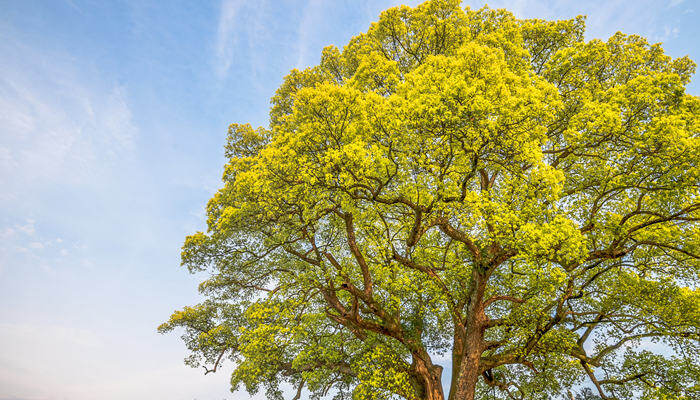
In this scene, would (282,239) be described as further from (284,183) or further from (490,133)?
(490,133)

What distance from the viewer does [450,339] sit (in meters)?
18.8

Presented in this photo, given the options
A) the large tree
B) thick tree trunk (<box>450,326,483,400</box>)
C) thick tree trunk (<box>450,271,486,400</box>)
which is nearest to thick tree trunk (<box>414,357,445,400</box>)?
the large tree

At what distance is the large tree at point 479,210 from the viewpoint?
10414 mm

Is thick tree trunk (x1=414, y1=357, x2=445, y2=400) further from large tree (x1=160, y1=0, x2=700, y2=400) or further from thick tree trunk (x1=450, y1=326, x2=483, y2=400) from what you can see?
thick tree trunk (x1=450, y1=326, x2=483, y2=400)

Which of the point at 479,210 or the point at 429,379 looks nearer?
the point at 479,210

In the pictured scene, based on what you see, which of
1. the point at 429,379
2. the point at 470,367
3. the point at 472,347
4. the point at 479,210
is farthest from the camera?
the point at 429,379

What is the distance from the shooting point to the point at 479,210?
1085 centimetres

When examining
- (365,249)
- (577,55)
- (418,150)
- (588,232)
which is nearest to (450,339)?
(365,249)

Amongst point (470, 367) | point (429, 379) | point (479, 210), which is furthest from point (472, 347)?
point (479, 210)

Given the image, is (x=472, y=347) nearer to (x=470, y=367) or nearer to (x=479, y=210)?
(x=470, y=367)

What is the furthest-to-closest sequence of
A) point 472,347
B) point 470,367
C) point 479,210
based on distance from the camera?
point 472,347
point 470,367
point 479,210

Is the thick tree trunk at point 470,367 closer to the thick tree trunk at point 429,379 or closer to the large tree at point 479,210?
the large tree at point 479,210

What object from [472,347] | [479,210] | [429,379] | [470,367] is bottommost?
[429,379]

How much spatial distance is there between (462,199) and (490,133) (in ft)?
7.73
